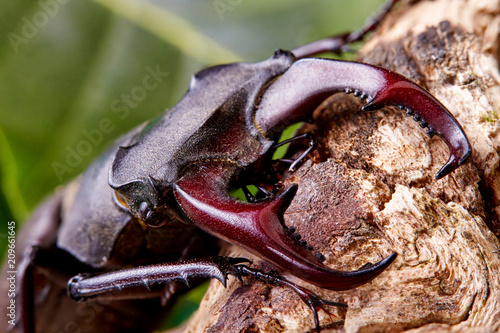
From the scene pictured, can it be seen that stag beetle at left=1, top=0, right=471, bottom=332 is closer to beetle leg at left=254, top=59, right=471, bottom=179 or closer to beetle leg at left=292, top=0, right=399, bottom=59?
beetle leg at left=254, top=59, right=471, bottom=179

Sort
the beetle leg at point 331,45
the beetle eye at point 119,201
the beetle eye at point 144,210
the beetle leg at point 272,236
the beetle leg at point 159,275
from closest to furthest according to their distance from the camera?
1. the beetle leg at point 272,236
2. the beetle leg at point 159,275
3. the beetle eye at point 144,210
4. the beetle eye at point 119,201
5. the beetle leg at point 331,45

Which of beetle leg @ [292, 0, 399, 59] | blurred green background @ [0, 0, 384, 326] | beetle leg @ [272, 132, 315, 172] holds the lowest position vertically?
blurred green background @ [0, 0, 384, 326]

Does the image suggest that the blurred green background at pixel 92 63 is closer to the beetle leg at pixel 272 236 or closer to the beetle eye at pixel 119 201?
the beetle eye at pixel 119 201

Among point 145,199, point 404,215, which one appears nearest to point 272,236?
point 404,215

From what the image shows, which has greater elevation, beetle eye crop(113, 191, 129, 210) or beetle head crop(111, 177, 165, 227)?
beetle head crop(111, 177, 165, 227)

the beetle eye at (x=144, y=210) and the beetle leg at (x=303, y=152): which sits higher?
the beetle leg at (x=303, y=152)

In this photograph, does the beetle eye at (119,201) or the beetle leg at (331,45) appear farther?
the beetle leg at (331,45)

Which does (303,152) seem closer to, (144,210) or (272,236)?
(272,236)

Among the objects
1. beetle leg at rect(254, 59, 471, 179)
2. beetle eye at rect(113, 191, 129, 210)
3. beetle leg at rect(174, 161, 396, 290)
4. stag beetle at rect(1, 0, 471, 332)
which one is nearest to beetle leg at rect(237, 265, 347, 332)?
stag beetle at rect(1, 0, 471, 332)

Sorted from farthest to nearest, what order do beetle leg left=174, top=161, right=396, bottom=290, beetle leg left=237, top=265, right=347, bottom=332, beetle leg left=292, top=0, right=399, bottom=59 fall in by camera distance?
beetle leg left=292, top=0, right=399, bottom=59
beetle leg left=237, top=265, right=347, bottom=332
beetle leg left=174, top=161, right=396, bottom=290

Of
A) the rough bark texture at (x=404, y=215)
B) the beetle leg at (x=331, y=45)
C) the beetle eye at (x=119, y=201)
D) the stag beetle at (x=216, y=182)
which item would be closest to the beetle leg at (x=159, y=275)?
the stag beetle at (x=216, y=182)
